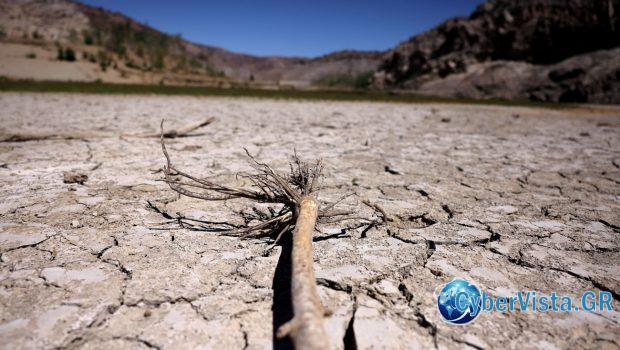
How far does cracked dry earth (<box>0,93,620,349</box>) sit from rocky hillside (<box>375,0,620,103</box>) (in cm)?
1346

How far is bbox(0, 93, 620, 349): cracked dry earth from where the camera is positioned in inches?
37.5

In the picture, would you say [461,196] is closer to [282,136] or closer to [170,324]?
[170,324]

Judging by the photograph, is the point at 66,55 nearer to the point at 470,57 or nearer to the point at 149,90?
the point at 149,90

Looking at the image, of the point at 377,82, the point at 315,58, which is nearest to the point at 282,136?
the point at 377,82

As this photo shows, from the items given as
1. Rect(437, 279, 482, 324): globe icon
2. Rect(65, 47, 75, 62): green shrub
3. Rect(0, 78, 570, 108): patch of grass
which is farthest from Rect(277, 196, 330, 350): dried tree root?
Rect(65, 47, 75, 62): green shrub

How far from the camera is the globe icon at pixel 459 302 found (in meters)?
1.04

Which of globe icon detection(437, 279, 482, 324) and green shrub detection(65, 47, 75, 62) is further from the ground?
green shrub detection(65, 47, 75, 62)

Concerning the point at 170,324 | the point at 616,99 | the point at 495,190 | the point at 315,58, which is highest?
the point at 315,58

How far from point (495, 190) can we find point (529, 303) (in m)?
1.35

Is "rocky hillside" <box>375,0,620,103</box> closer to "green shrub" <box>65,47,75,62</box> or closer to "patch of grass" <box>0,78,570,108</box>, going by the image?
"patch of grass" <box>0,78,570,108</box>

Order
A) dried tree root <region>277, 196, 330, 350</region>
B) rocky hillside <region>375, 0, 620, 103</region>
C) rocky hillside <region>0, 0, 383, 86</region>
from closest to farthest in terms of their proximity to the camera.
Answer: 1. dried tree root <region>277, 196, 330, 350</region>
2. rocky hillside <region>375, 0, 620, 103</region>
3. rocky hillside <region>0, 0, 383, 86</region>

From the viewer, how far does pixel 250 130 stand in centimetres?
445

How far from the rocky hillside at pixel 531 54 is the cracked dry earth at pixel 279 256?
44.2 ft

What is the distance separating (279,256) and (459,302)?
26.2 inches
